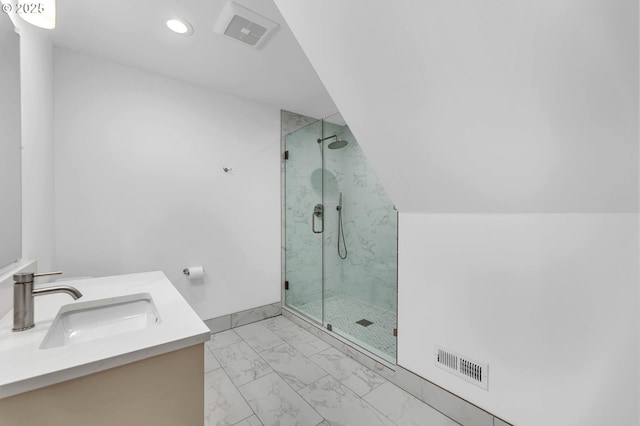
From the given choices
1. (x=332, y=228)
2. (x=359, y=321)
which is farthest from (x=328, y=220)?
(x=359, y=321)

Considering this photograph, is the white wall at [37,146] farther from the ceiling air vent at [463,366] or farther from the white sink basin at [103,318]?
the ceiling air vent at [463,366]

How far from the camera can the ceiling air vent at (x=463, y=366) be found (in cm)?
131

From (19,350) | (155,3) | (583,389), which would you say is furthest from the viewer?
(155,3)

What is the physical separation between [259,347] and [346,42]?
88.2 inches

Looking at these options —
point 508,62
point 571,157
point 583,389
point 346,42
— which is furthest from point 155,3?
point 583,389

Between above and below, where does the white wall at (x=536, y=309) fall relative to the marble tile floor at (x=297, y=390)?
above

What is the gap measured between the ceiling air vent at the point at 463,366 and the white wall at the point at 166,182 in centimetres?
181

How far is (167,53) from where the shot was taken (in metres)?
1.88

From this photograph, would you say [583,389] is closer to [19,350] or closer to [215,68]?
[19,350]

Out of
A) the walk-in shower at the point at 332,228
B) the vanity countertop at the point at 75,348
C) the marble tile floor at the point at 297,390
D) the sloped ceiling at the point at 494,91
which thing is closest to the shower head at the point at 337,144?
the walk-in shower at the point at 332,228

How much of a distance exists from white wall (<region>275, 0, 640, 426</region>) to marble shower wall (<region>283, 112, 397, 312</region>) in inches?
48.4

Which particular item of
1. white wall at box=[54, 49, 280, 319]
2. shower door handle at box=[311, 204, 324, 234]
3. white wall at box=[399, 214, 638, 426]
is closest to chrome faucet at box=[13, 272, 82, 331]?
white wall at box=[54, 49, 280, 319]

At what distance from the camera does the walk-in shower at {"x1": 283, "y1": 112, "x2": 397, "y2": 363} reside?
265 cm

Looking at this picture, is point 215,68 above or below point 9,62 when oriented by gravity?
above
